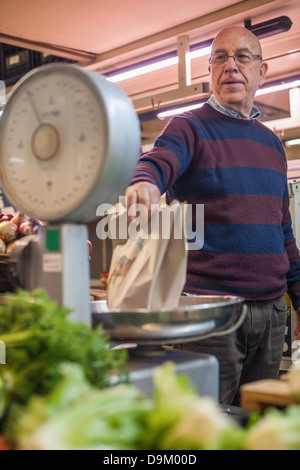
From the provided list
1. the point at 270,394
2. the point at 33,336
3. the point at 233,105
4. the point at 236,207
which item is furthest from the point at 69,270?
the point at 233,105

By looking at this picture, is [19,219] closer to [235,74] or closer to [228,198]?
[228,198]

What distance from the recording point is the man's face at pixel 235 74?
223 centimetres

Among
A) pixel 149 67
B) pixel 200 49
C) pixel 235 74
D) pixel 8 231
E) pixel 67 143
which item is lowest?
pixel 8 231

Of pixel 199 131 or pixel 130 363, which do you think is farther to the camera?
pixel 199 131

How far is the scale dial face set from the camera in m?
1.01

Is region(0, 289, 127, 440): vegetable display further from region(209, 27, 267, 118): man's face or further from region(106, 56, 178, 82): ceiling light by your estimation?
region(106, 56, 178, 82): ceiling light

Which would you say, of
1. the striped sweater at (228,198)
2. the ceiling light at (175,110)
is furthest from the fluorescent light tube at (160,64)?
the striped sweater at (228,198)

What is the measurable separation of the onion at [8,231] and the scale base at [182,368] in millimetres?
1085

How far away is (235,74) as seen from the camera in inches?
87.7

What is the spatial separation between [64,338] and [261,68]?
195cm

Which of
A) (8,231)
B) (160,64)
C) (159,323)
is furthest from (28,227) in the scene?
(160,64)

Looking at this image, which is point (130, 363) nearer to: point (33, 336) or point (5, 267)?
point (33, 336)

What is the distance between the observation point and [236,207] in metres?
2.05

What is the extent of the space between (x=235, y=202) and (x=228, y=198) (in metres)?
0.03
